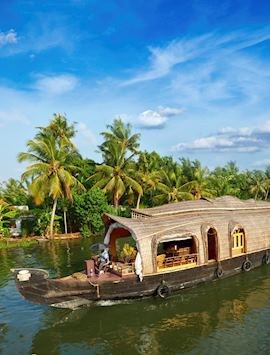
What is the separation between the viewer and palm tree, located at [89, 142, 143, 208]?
989 inches

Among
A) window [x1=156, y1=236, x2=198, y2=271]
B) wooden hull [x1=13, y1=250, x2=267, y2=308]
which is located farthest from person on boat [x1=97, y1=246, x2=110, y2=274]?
window [x1=156, y1=236, x2=198, y2=271]

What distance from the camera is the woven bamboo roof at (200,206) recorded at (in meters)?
12.8

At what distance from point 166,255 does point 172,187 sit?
46.5 feet

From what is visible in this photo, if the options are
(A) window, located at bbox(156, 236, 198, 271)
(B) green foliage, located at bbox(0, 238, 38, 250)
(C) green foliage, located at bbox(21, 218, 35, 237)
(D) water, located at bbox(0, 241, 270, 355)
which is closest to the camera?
(D) water, located at bbox(0, 241, 270, 355)

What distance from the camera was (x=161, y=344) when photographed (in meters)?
8.80

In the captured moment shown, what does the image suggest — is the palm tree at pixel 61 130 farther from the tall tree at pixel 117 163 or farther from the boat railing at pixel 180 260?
the boat railing at pixel 180 260

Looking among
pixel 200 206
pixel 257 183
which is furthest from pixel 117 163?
pixel 257 183

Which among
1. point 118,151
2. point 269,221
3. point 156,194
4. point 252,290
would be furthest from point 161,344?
point 156,194

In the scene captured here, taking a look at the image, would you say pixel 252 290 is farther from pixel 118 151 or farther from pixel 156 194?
pixel 156 194

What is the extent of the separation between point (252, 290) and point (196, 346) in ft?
14.3

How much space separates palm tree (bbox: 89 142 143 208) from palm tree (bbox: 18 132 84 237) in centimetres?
240

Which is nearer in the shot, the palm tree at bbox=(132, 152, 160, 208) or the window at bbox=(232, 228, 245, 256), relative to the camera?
the window at bbox=(232, 228, 245, 256)

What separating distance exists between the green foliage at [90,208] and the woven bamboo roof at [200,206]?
10.7 metres

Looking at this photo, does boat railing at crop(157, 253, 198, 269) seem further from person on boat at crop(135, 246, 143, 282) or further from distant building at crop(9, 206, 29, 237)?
distant building at crop(9, 206, 29, 237)
